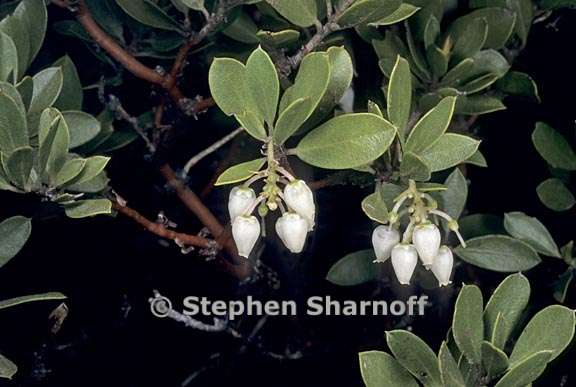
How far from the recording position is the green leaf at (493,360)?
110cm

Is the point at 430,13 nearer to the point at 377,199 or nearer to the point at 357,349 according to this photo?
the point at 377,199

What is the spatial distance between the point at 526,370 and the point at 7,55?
76 centimetres

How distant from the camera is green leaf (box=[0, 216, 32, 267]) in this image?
4.21 ft

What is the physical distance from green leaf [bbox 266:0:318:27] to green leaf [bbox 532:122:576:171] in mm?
434

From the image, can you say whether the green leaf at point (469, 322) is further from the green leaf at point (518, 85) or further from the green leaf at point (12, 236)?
the green leaf at point (12, 236)

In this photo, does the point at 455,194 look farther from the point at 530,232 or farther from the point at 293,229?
the point at 293,229

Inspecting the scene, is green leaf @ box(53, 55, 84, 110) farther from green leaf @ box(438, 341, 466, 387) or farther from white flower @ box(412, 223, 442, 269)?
green leaf @ box(438, 341, 466, 387)

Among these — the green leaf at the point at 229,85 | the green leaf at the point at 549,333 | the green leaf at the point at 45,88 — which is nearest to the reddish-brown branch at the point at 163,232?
the green leaf at the point at 45,88

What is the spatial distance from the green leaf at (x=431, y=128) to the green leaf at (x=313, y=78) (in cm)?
13

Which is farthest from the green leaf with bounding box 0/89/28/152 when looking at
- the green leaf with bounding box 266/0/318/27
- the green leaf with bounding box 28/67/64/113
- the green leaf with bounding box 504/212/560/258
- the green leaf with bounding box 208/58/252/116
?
the green leaf with bounding box 504/212/560/258

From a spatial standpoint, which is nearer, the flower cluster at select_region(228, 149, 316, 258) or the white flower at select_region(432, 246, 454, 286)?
the flower cluster at select_region(228, 149, 316, 258)

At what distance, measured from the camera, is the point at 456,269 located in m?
1.59

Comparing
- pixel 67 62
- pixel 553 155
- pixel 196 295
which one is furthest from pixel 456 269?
pixel 67 62

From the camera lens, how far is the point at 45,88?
1297 millimetres
